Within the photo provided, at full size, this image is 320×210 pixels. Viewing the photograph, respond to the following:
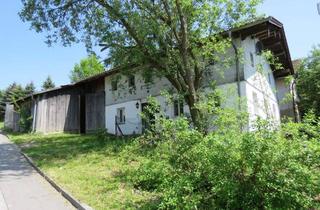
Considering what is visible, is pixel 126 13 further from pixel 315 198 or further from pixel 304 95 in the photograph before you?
pixel 304 95

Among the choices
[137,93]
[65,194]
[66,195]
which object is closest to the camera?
[66,195]

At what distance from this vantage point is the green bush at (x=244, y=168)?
5.75m

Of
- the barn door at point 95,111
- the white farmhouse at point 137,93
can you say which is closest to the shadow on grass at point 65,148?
the white farmhouse at point 137,93

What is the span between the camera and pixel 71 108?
28.1 meters

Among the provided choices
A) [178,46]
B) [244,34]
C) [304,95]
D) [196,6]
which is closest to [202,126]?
[178,46]

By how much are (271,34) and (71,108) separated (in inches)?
672

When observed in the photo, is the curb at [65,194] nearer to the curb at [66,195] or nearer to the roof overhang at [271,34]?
the curb at [66,195]

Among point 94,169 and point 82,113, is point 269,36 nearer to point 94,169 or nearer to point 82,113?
point 94,169

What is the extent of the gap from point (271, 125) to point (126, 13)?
1078 centimetres

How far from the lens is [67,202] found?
8539 millimetres

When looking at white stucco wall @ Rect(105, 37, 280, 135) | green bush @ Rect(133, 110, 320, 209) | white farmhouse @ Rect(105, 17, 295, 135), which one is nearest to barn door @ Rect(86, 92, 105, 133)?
white farmhouse @ Rect(105, 17, 295, 135)

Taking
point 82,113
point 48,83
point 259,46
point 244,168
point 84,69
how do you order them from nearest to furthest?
point 244,168, point 259,46, point 82,113, point 48,83, point 84,69

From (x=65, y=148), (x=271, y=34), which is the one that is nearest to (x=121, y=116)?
(x=65, y=148)

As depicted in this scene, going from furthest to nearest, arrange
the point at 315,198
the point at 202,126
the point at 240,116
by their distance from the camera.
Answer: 1. the point at 202,126
2. the point at 240,116
3. the point at 315,198
